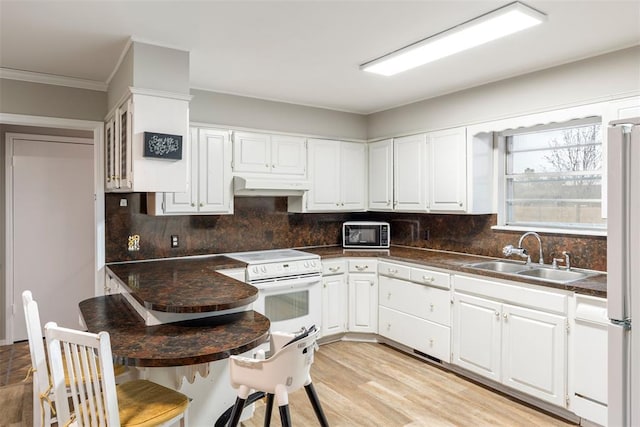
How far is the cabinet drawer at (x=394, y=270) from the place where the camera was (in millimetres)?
3949

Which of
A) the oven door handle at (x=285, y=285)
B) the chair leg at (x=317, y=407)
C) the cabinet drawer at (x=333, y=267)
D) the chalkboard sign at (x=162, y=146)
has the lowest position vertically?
the chair leg at (x=317, y=407)

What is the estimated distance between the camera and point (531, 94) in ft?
11.2

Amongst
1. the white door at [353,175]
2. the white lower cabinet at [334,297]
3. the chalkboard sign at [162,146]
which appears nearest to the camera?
the chalkboard sign at [162,146]

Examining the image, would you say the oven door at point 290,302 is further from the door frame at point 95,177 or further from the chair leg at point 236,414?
the chair leg at point 236,414

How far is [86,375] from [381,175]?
3.67 meters

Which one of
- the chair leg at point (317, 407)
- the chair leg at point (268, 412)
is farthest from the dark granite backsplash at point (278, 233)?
the chair leg at point (317, 407)

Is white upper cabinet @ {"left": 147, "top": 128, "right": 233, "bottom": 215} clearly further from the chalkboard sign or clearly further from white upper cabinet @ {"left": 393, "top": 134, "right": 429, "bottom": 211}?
white upper cabinet @ {"left": 393, "top": 134, "right": 429, "bottom": 211}

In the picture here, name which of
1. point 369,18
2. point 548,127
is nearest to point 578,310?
point 548,127

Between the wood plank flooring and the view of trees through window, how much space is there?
154 centimetres

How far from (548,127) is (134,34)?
3243mm

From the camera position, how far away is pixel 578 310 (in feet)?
8.88

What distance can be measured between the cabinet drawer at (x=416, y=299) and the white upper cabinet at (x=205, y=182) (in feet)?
5.67

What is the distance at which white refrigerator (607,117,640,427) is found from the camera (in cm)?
144

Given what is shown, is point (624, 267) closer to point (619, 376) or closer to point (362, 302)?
point (619, 376)
